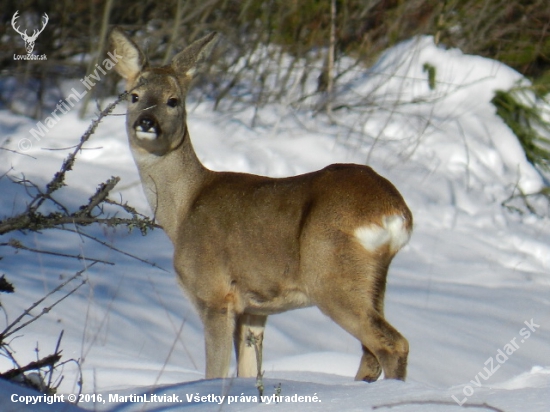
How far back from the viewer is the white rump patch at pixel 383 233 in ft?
13.3

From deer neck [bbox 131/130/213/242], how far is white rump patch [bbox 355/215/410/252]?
1186 mm

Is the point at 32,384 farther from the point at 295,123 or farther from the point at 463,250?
the point at 295,123

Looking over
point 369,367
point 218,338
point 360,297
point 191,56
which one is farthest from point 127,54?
point 369,367

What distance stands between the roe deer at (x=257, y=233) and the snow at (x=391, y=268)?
292mm

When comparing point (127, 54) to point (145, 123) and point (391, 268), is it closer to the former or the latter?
point (145, 123)

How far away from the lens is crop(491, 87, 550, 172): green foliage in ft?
35.9

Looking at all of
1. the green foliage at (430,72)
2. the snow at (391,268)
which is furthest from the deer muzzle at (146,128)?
the green foliage at (430,72)

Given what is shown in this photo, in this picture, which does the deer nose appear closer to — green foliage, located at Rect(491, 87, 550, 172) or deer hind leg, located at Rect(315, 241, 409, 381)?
deer hind leg, located at Rect(315, 241, 409, 381)

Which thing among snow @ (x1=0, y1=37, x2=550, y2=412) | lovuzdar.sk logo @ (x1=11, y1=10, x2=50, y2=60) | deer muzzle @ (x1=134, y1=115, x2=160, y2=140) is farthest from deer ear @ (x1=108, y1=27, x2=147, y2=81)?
lovuzdar.sk logo @ (x1=11, y1=10, x2=50, y2=60)

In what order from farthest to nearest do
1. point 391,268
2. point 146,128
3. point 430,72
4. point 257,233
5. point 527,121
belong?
point 430,72, point 527,121, point 391,268, point 146,128, point 257,233

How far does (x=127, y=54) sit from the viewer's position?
5.23 m

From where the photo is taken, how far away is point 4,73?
1015 centimetres

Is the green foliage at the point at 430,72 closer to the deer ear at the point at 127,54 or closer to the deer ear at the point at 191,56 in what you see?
the deer ear at the point at 191,56

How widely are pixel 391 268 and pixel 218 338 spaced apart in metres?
3.56
